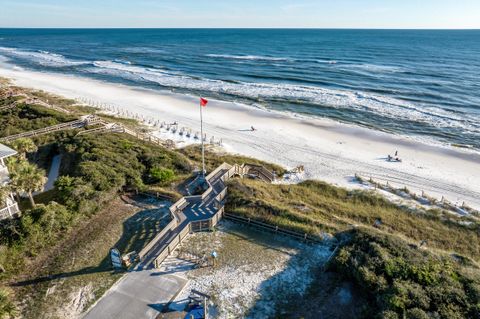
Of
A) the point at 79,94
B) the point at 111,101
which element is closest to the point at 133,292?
the point at 111,101

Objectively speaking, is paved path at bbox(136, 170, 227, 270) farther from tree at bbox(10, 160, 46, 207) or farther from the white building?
the white building

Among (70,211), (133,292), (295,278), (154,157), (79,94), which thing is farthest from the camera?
(79,94)

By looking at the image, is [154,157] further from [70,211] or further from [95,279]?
[95,279]

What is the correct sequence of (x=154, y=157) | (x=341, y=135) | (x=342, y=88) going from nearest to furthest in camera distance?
(x=154, y=157), (x=341, y=135), (x=342, y=88)

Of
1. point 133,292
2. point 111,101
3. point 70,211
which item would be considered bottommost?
point 133,292

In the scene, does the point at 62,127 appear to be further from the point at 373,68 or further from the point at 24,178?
the point at 373,68

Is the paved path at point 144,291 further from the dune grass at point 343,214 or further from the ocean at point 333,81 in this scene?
the ocean at point 333,81

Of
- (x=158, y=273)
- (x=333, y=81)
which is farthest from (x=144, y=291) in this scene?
(x=333, y=81)
